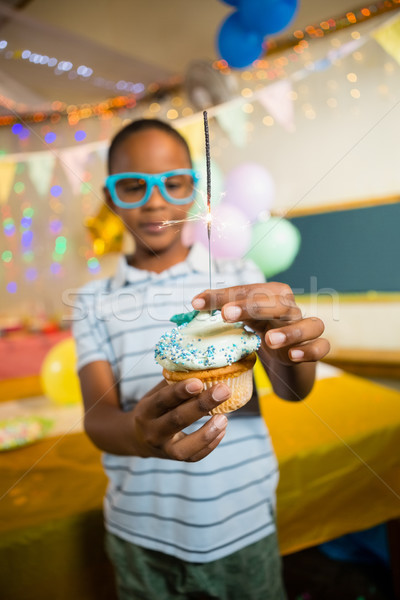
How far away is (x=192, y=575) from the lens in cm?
59

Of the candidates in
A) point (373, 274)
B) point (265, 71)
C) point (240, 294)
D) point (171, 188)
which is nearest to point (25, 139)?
point (265, 71)

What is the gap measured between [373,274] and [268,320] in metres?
1.50

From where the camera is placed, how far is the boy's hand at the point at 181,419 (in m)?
0.36

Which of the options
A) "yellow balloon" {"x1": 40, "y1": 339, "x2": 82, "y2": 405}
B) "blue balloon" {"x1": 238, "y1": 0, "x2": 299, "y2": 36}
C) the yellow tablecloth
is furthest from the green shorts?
"blue balloon" {"x1": 238, "y1": 0, "x2": 299, "y2": 36}

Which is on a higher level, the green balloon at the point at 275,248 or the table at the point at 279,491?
the green balloon at the point at 275,248

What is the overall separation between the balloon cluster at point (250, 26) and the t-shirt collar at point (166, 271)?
130 centimetres

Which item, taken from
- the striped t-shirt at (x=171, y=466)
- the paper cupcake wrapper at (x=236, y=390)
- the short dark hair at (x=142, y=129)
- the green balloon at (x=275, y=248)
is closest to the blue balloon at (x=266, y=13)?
the green balloon at (x=275, y=248)

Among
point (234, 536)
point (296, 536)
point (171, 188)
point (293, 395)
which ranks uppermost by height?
point (171, 188)

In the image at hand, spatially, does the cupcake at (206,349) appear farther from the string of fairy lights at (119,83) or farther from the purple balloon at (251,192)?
the string of fairy lights at (119,83)

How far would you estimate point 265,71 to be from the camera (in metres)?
2.70

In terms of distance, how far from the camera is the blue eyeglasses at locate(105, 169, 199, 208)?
524 millimetres

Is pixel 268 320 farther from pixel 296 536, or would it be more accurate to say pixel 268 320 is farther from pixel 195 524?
pixel 296 536

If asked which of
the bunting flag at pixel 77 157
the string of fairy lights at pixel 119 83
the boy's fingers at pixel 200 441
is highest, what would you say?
the string of fairy lights at pixel 119 83

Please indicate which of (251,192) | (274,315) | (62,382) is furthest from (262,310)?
(251,192)
